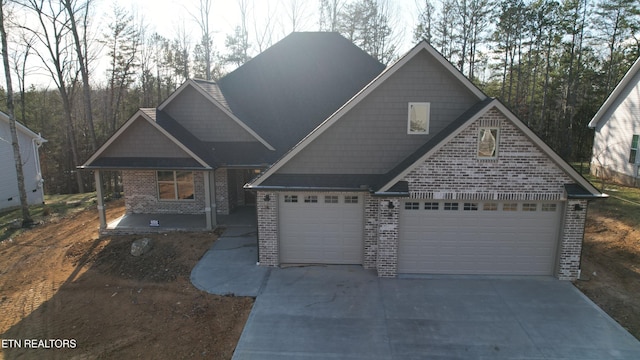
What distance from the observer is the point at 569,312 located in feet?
27.2

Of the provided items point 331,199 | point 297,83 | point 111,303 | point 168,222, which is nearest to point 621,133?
point 297,83

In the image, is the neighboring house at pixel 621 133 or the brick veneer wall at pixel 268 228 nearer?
the brick veneer wall at pixel 268 228

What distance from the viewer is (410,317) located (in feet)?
26.3

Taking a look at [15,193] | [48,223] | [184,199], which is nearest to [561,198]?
[184,199]

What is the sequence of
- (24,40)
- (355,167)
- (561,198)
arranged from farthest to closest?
(24,40), (355,167), (561,198)

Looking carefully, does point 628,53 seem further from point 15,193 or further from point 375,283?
point 15,193

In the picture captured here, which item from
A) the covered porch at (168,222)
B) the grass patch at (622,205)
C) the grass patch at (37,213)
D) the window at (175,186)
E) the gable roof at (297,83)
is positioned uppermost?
the gable roof at (297,83)

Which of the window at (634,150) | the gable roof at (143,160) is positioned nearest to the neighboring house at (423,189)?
the gable roof at (143,160)

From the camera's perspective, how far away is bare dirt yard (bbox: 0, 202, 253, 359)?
7312mm

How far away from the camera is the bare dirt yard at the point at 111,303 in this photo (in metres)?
7.31

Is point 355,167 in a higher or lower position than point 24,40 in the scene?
lower

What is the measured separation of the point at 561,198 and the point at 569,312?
288 cm

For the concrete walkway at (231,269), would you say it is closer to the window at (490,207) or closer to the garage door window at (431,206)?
the garage door window at (431,206)

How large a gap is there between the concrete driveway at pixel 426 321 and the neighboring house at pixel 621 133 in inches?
556
